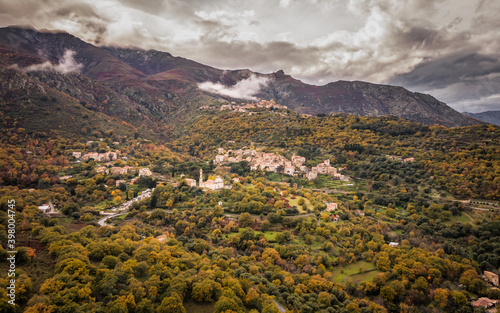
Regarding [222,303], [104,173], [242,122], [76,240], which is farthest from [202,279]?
[242,122]

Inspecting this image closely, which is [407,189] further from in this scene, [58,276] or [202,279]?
[58,276]

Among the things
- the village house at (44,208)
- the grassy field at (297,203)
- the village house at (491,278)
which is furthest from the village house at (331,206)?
the village house at (44,208)

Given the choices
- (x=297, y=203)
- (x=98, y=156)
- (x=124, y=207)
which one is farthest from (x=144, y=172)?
(x=297, y=203)

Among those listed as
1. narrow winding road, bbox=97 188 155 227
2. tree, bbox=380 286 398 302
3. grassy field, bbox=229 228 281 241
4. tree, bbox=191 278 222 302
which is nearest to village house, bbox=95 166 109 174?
narrow winding road, bbox=97 188 155 227

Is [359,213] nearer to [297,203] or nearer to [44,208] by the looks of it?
[297,203]

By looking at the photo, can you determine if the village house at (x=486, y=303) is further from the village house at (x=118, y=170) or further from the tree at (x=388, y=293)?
the village house at (x=118, y=170)
